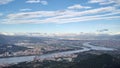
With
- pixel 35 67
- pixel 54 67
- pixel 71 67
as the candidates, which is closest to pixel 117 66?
pixel 71 67

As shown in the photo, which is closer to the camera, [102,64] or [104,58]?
[102,64]

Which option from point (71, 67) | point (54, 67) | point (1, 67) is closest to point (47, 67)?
point (54, 67)

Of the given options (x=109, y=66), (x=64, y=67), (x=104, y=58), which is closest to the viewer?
(x=109, y=66)

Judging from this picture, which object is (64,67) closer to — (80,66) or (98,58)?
(80,66)

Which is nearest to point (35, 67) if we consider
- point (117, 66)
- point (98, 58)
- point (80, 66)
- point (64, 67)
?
point (64, 67)

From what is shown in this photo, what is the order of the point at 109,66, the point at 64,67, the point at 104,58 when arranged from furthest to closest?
the point at 104,58
the point at 64,67
the point at 109,66

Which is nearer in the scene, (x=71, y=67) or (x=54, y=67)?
(x=71, y=67)

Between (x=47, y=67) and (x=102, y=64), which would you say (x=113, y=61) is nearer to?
(x=102, y=64)

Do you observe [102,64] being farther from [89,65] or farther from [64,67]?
[64,67]
